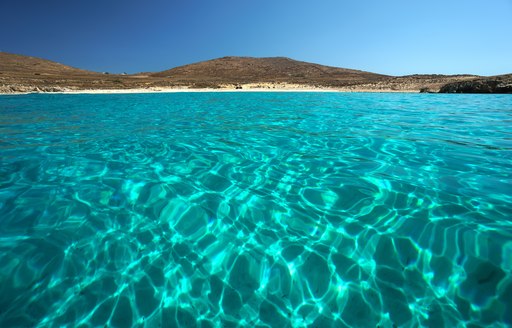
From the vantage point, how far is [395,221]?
2641 millimetres

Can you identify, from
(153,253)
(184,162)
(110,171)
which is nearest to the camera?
(153,253)

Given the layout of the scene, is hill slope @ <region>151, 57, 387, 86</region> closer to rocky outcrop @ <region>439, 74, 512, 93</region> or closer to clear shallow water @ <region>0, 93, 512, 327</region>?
rocky outcrop @ <region>439, 74, 512, 93</region>

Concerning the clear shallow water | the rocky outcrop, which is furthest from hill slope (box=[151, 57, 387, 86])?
the clear shallow water

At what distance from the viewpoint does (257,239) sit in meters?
2.50

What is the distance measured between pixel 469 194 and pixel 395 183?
0.84m

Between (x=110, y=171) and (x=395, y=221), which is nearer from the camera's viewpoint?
(x=395, y=221)

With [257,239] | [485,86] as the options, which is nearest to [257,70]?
[485,86]

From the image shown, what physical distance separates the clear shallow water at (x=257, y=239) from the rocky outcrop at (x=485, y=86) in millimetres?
21852

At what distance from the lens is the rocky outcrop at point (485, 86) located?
19.2m

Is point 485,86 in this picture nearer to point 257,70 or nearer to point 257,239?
point 257,239

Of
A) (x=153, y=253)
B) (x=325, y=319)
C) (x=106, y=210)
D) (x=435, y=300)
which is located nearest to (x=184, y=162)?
(x=106, y=210)

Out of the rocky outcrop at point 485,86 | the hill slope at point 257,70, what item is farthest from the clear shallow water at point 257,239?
the hill slope at point 257,70

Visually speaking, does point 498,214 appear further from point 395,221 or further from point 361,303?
point 361,303

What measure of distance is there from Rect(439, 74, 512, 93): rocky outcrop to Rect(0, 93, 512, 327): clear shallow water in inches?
860
